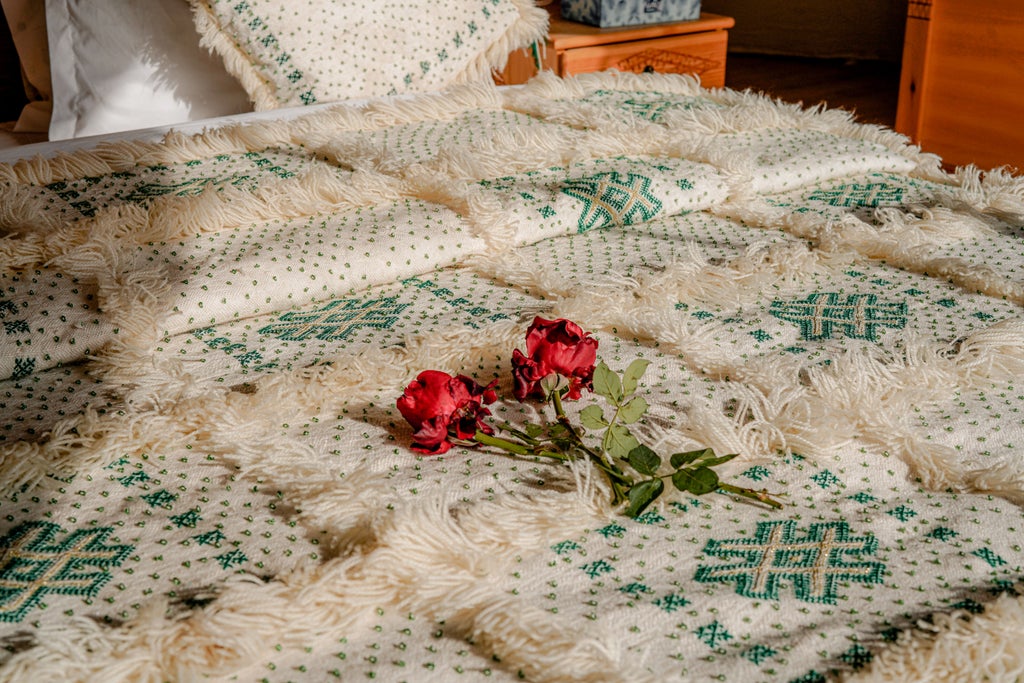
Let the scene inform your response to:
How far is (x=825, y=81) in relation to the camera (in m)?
4.82

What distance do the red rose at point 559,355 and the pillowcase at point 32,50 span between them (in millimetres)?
1584

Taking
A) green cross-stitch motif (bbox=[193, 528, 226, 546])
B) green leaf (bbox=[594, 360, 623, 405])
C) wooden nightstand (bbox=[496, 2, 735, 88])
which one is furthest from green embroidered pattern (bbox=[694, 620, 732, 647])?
wooden nightstand (bbox=[496, 2, 735, 88])

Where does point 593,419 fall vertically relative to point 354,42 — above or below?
below

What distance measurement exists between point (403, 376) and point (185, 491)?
223mm

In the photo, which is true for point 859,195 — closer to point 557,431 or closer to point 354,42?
point 557,431


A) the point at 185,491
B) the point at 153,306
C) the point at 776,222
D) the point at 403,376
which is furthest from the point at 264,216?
the point at 776,222

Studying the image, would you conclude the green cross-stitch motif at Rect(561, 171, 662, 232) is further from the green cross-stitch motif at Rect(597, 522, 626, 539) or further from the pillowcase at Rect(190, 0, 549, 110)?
the pillowcase at Rect(190, 0, 549, 110)

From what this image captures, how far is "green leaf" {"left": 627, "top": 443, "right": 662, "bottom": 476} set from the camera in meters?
0.66

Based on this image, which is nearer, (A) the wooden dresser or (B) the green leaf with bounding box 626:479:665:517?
(B) the green leaf with bounding box 626:479:665:517

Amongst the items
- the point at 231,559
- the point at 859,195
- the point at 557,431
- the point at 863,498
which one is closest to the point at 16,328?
the point at 231,559

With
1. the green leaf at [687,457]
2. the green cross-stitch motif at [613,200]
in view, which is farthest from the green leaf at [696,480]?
the green cross-stitch motif at [613,200]

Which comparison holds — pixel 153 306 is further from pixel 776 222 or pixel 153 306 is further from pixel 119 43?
pixel 119 43

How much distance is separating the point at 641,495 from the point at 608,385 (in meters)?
0.10

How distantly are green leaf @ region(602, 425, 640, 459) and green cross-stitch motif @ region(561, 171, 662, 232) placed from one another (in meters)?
0.56
